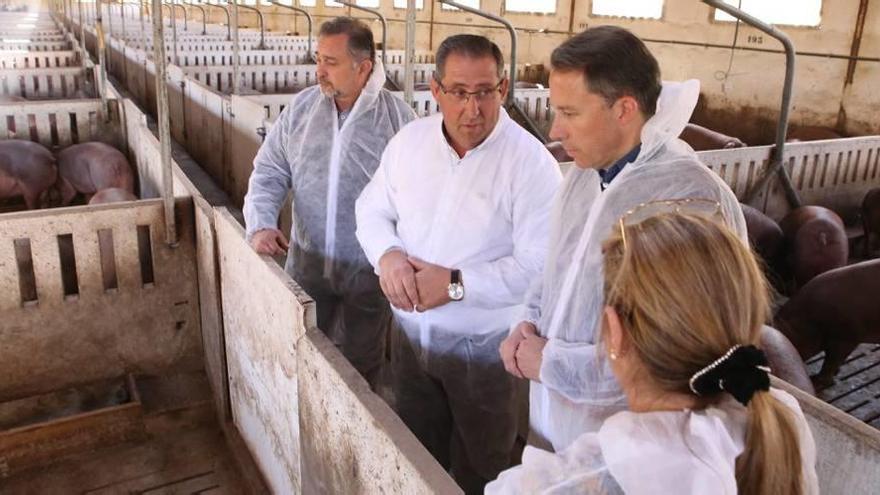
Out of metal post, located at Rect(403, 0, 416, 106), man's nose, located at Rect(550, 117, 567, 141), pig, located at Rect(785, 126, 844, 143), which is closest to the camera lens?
man's nose, located at Rect(550, 117, 567, 141)

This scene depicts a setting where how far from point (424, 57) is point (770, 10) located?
611 centimetres

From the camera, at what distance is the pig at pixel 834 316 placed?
3.44 m

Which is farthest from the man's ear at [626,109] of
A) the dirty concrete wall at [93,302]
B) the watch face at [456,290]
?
the dirty concrete wall at [93,302]

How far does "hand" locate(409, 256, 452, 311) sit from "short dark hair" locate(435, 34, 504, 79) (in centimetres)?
54

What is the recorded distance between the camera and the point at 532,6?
14273mm

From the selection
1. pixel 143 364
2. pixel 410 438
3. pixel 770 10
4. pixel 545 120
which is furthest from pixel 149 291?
pixel 770 10

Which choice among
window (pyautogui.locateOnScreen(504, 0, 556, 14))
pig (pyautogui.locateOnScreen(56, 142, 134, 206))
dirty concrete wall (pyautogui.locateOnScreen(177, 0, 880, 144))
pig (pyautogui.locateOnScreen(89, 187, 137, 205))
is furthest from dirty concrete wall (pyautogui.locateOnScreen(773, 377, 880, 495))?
window (pyautogui.locateOnScreen(504, 0, 556, 14))

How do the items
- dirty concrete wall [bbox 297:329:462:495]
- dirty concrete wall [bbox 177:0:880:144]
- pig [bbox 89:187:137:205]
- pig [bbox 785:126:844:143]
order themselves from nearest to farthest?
dirty concrete wall [bbox 297:329:462:495] < pig [bbox 89:187:137:205] < pig [bbox 785:126:844:143] < dirty concrete wall [bbox 177:0:880:144]

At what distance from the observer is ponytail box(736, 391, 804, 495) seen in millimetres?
921

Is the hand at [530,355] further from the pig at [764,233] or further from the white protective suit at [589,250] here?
the pig at [764,233]

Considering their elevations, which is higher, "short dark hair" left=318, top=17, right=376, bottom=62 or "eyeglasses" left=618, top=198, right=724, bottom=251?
"short dark hair" left=318, top=17, right=376, bottom=62

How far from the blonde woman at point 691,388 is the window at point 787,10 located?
9418 mm

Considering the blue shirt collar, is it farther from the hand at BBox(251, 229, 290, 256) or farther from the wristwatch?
the hand at BBox(251, 229, 290, 256)

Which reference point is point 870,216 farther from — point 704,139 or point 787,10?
point 787,10
